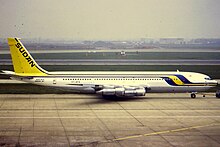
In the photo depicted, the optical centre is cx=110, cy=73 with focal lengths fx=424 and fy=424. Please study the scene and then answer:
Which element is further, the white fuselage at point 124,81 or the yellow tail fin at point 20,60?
the white fuselage at point 124,81

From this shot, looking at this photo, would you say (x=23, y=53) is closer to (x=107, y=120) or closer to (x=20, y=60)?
(x=20, y=60)

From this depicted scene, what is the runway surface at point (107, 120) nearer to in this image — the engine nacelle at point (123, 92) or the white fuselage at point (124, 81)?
the engine nacelle at point (123, 92)

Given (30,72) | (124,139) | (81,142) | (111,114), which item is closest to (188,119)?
(111,114)

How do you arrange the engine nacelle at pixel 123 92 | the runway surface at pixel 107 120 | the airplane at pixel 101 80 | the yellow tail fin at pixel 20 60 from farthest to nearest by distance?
the yellow tail fin at pixel 20 60
the airplane at pixel 101 80
the engine nacelle at pixel 123 92
the runway surface at pixel 107 120

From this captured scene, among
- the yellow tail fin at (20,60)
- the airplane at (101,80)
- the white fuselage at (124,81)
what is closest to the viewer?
the airplane at (101,80)

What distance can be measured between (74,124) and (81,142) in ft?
22.1

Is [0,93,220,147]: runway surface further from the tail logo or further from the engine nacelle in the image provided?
the tail logo

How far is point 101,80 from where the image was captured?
174 ft

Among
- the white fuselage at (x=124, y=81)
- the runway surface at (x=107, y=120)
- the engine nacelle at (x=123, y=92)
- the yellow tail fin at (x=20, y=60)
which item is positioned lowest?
the runway surface at (x=107, y=120)

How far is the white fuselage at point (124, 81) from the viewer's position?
172 feet

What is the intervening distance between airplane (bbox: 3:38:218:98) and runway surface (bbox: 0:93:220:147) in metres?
1.47

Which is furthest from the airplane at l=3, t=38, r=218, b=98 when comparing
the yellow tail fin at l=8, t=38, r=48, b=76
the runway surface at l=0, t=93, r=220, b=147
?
the runway surface at l=0, t=93, r=220, b=147

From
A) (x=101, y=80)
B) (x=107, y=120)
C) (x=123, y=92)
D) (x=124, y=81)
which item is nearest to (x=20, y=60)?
(x=101, y=80)

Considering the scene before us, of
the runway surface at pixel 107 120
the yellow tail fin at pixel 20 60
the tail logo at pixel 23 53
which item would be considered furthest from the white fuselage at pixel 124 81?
the tail logo at pixel 23 53
